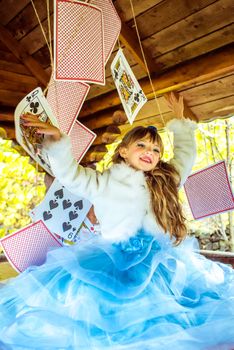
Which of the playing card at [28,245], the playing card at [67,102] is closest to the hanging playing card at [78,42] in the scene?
the playing card at [67,102]

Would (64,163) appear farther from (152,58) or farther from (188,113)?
(188,113)

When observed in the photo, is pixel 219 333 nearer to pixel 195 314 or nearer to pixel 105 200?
pixel 195 314

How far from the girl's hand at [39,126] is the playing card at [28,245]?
663 millimetres

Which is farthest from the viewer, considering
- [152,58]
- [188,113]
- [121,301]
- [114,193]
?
[188,113]

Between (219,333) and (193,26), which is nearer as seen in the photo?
(219,333)

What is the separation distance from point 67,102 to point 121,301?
112 cm

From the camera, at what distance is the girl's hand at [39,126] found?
1.25 m

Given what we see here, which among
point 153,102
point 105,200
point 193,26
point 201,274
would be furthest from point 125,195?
point 153,102

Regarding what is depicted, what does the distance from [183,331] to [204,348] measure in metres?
0.07

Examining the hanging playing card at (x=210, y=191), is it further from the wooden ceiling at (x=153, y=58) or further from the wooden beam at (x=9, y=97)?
the wooden beam at (x=9, y=97)

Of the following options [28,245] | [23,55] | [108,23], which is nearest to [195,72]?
[108,23]

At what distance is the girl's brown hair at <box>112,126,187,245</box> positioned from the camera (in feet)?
4.80

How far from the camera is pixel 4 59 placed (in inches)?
128

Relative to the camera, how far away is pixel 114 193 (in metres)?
1.48
